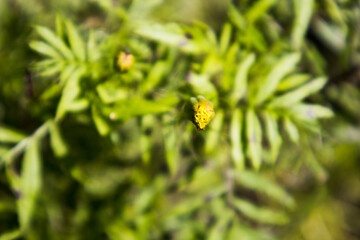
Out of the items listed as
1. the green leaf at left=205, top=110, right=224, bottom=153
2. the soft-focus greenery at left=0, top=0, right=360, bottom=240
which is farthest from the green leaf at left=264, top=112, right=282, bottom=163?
the green leaf at left=205, top=110, right=224, bottom=153

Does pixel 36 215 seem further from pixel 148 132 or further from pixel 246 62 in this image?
pixel 246 62

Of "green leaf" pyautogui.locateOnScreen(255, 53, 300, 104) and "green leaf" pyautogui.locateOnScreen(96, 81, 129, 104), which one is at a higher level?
"green leaf" pyautogui.locateOnScreen(96, 81, 129, 104)

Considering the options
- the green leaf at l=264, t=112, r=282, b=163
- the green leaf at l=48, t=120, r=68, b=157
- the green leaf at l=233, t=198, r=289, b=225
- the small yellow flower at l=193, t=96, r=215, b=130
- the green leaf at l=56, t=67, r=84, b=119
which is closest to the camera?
the small yellow flower at l=193, t=96, r=215, b=130

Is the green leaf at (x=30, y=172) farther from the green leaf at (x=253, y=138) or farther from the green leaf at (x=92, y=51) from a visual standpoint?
the green leaf at (x=253, y=138)

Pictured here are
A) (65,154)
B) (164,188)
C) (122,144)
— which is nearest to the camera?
(65,154)

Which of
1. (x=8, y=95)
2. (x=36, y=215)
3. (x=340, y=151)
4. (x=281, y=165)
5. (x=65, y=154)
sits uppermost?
(x=8, y=95)

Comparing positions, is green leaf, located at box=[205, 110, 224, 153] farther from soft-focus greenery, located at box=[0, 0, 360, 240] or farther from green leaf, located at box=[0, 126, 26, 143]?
green leaf, located at box=[0, 126, 26, 143]

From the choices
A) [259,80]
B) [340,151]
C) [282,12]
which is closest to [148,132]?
[259,80]
